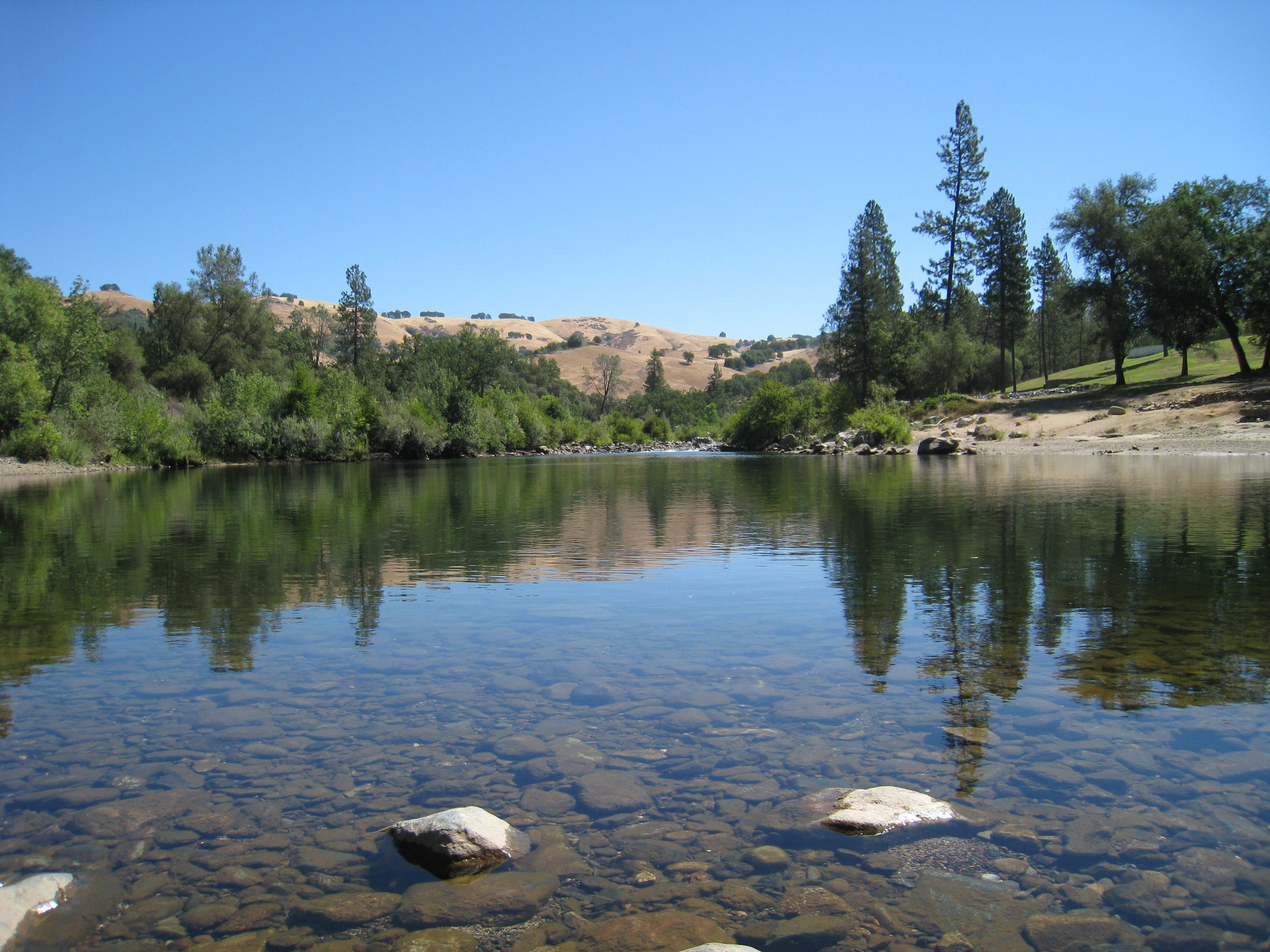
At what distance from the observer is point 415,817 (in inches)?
193

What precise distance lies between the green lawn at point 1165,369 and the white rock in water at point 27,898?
61.3m

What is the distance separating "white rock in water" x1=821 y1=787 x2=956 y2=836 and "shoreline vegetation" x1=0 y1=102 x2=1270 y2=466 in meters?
50.4

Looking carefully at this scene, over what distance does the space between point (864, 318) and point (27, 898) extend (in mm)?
74102

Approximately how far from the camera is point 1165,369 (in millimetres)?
66312

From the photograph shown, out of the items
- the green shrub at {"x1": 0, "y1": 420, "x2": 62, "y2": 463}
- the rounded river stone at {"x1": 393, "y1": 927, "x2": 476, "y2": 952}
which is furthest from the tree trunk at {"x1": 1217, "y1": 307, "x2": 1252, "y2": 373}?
the green shrub at {"x1": 0, "y1": 420, "x2": 62, "y2": 463}

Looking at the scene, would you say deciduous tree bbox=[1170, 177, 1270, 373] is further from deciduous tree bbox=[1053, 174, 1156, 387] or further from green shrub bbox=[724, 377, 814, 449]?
green shrub bbox=[724, 377, 814, 449]

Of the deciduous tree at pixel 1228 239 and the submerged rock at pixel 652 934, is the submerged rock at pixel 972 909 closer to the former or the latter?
the submerged rock at pixel 652 934

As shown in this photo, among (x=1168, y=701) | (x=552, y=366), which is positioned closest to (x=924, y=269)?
(x=1168, y=701)

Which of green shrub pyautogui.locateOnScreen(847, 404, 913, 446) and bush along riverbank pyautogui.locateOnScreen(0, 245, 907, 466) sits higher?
bush along riverbank pyautogui.locateOnScreen(0, 245, 907, 466)

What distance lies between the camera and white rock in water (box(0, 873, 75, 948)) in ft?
12.8

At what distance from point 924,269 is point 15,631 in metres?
75.6

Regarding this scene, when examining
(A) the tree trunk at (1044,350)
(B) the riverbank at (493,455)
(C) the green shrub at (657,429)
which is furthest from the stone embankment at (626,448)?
(A) the tree trunk at (1044,350)

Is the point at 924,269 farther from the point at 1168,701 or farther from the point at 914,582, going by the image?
the point at 1168,701

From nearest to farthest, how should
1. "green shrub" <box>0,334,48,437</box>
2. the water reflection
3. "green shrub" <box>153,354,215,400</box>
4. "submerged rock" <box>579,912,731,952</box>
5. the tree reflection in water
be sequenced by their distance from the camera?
"submerged rock" <box>579,912,731,952</box>, the tree reflection in water, the water reflection, "green shrub" <box>0,334,48,437</box>, "green shrub" <box>153,354,215,400</box>
